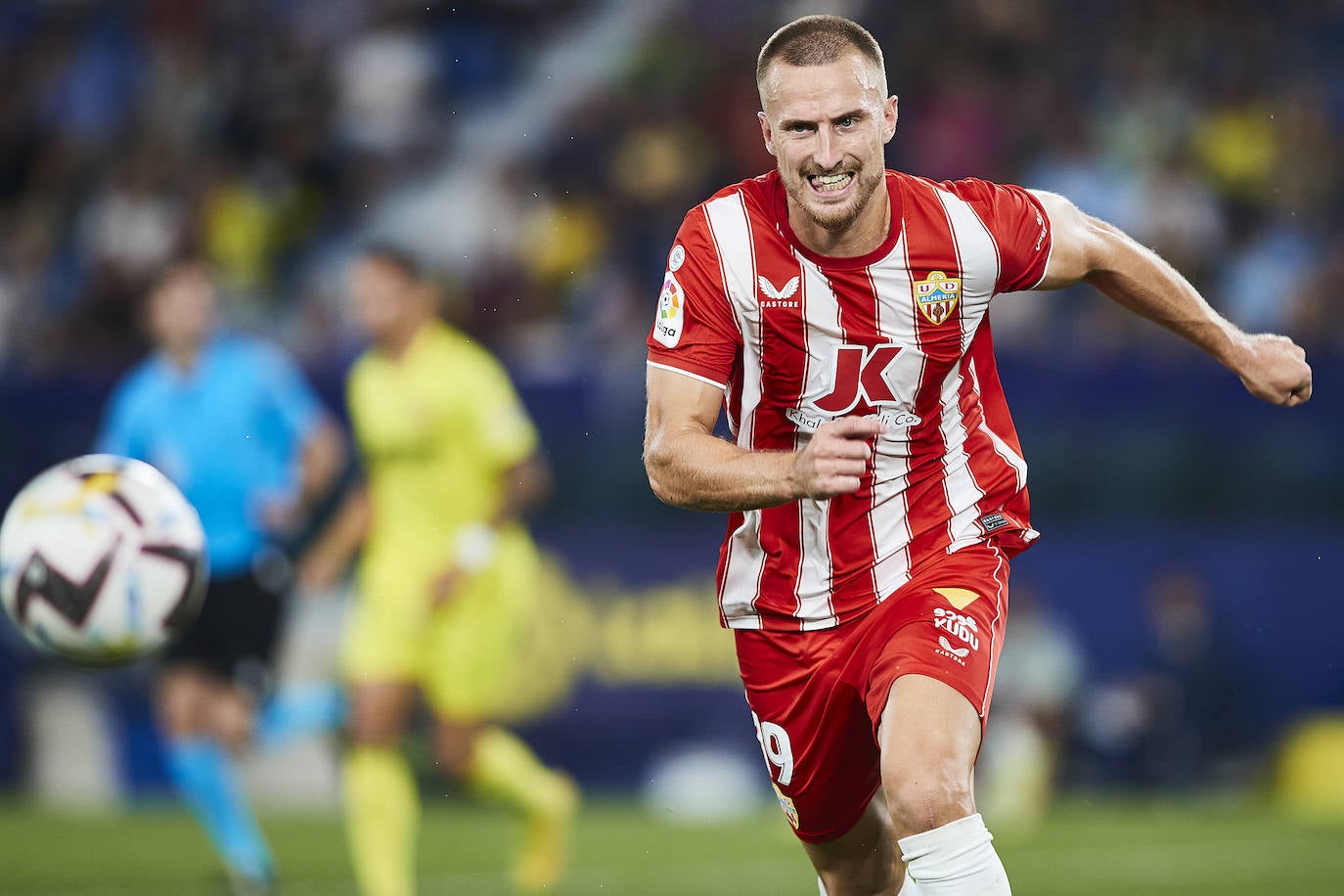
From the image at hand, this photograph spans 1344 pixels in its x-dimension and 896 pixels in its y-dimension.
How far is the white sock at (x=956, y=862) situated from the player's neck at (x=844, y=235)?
1.41 metres

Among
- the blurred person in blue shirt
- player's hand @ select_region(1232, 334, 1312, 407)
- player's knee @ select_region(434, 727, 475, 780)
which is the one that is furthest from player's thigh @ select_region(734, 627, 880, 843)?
the blurred person in blue shirt

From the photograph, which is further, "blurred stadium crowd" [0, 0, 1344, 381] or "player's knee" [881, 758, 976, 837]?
"blurred stadium crowd" [0, 0, 1344, 381]

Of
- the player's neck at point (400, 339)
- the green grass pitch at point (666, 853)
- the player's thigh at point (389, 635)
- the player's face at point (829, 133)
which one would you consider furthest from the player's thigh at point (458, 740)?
the player's face at point (829, 133)

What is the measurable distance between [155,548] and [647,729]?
256 inches

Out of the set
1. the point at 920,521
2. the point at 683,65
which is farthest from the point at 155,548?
the point at 683,65

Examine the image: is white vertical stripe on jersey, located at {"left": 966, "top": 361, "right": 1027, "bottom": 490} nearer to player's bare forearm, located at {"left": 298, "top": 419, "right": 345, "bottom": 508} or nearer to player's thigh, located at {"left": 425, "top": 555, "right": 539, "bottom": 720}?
player's thigh, located at {"left": 425, "top": 555, "right": 539, "bottom": 720}

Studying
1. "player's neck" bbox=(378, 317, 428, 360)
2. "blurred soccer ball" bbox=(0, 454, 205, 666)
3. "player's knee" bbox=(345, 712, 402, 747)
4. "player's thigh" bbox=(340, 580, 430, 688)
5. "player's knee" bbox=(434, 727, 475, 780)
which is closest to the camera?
"blurred soccer ball" bbox=(0, 454, 205, 666)

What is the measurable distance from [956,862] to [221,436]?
19.7 ft

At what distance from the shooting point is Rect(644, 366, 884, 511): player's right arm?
3848mm

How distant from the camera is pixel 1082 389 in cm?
1211

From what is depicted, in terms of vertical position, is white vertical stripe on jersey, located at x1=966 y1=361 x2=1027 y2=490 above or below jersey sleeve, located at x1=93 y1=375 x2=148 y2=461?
below

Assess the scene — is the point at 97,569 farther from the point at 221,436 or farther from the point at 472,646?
the point at 221,436

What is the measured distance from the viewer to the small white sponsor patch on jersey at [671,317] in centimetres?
450

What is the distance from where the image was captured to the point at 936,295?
463 centimetres
